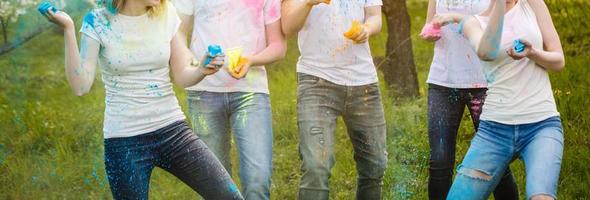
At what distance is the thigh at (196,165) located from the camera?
136 inches

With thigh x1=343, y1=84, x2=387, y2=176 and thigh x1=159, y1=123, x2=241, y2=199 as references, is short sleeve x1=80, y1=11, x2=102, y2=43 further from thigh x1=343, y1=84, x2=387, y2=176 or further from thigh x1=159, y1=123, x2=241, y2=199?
thigh x1=343, y1=84, x2=387, y2=176

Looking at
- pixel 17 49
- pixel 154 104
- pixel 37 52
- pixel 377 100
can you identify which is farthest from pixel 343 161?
pixel 37 52

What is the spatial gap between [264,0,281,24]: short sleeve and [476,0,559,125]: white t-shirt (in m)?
0.77

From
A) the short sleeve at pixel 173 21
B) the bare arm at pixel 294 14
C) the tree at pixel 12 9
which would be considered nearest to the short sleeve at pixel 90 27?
the short sleeve at pixel 173 21

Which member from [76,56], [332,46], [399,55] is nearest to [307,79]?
[332,46]

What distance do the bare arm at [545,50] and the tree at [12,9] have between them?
2.05 m

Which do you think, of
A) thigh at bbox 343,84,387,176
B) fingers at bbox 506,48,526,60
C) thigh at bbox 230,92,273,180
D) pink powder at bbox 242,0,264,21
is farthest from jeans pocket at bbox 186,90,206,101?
fingers at bbox 506,48,526,60

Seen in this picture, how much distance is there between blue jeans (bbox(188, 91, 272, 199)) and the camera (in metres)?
3.86

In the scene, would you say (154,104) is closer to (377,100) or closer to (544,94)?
(377,100)

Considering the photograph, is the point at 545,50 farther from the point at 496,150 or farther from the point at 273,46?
the point at 273,46

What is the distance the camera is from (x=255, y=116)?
12.7 ft

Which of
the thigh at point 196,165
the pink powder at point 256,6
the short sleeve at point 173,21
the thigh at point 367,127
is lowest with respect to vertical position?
the thigh at point 367,127

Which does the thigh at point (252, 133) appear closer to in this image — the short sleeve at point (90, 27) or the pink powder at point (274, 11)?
the pink powder at point (274, 11)

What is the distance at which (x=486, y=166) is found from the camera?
356cm
